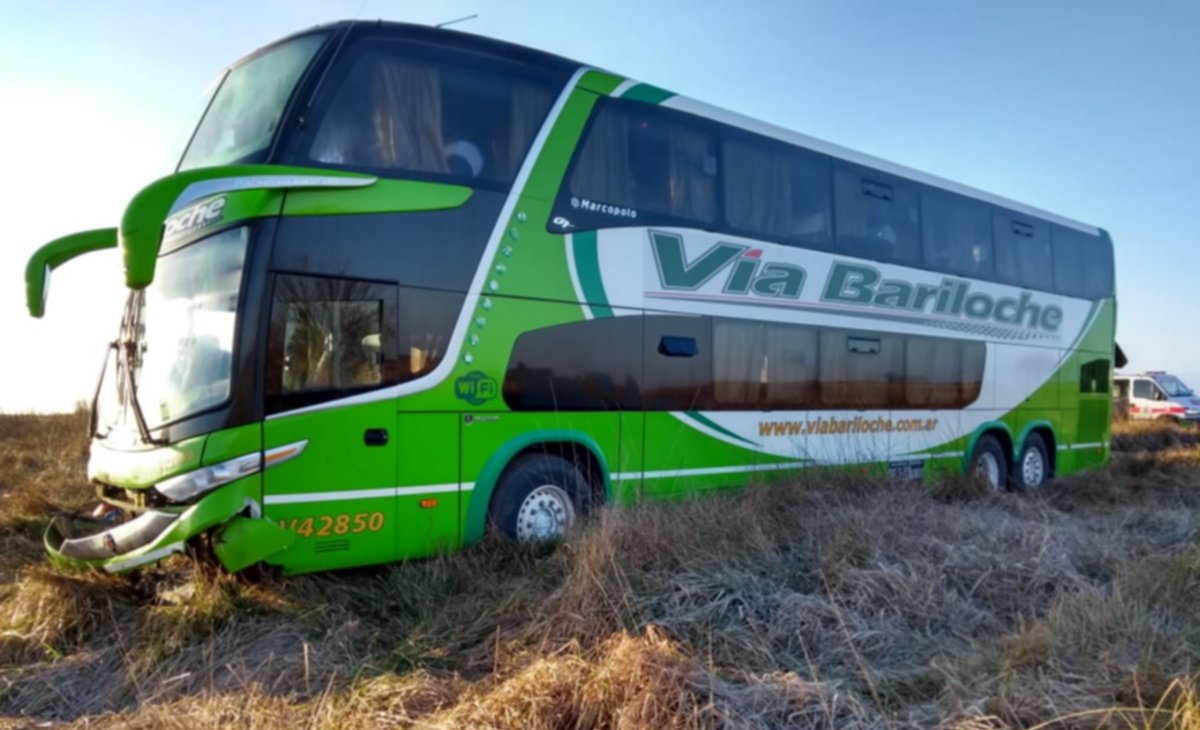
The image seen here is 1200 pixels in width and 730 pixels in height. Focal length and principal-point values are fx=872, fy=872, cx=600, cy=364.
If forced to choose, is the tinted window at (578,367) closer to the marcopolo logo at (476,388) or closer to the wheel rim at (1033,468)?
the marcopolo logo at (476,388)

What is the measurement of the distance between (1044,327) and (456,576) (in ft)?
33.6

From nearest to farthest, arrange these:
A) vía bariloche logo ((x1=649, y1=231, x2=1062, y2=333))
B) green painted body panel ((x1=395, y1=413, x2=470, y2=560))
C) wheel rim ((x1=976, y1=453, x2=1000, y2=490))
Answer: green painted body panel ((x1=395, y1=413, x2=470, y2=560))
vía bariloche logo ((x1=649, y1=231, x2=1062, y2=333))
wheel rim ((x1=976, y1=453, x2=1000, y2=490))

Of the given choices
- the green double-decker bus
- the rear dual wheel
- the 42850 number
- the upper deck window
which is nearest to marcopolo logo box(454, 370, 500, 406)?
the green double-decker bus

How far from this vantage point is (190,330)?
5820 millimetres

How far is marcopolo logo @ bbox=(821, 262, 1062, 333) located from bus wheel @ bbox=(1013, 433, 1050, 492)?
169 centimetres

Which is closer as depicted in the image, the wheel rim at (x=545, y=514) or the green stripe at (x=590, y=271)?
the wheel rim at (x=545, y=514)

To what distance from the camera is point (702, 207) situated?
8211 millimetres

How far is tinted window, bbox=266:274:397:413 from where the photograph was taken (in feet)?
18.8

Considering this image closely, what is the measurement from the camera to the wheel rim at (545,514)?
276 inches

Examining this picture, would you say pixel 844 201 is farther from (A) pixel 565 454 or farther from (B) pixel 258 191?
(B) pixel 258 191

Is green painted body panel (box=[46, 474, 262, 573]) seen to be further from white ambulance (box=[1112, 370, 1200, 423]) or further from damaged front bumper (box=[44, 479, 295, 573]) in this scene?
white ambulance (box=[1112, 370, 1200, 423])

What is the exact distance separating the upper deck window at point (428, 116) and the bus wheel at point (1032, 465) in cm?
895

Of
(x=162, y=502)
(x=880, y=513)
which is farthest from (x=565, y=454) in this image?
(x=162, y=502)

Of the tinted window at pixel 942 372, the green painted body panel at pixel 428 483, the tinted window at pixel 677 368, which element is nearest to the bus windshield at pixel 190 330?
the green painted body panel at pixel 428 483
